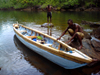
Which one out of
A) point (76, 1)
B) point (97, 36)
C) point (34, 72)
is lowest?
point (34, 72)

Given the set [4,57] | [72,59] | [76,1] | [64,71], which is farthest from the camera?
[76,1]

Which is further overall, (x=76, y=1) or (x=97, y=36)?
(x=76, y=1)

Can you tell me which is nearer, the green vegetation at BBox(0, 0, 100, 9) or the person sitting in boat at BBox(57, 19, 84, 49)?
the person sitting in boat at BBox(57, 19, 84, 49)

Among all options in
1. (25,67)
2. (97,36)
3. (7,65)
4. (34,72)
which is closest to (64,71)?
(34,72)

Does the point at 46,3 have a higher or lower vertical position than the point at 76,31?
higher

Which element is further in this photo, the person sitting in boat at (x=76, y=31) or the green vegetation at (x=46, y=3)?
the green vegetation at (x=46, y=3)

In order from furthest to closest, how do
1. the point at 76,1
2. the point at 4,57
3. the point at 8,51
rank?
the point at 76,1 → the point at 8,51 → the point at 4,57

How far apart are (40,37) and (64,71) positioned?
8.82 ft

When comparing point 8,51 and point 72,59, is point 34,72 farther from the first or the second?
point 8,51

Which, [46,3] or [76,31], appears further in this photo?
[46,3]

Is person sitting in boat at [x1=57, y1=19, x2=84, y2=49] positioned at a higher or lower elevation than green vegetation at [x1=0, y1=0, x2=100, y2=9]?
lower

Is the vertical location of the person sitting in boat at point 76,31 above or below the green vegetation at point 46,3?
below

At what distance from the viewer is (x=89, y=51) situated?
14.1ft

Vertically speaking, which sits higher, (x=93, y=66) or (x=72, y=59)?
(x=72, y=59)
